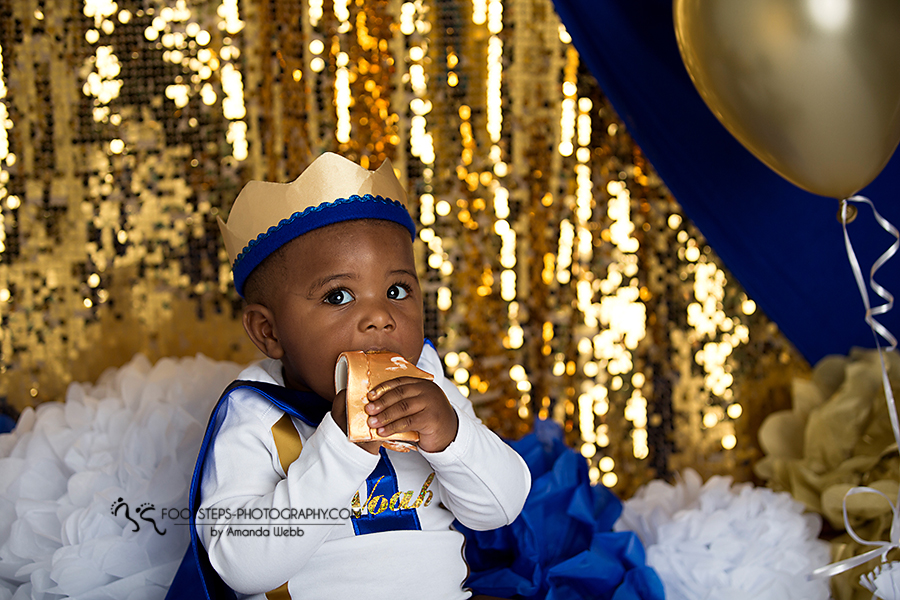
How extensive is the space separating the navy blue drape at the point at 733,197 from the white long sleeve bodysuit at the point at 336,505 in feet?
2.38

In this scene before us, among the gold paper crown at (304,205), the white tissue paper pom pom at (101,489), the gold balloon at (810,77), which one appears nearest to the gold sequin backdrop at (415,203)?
the white tissue paper pom pom at (101,489)

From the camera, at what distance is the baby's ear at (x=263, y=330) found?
92cm

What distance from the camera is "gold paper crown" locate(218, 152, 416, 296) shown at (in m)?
0.88

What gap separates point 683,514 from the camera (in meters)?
1.20

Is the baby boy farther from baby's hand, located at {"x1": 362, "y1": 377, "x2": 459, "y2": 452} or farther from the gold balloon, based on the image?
the gold balloon

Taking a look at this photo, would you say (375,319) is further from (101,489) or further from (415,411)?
(101,489)

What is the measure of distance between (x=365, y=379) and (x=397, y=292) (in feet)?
0.57

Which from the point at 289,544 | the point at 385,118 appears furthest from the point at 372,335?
the point at 385,118

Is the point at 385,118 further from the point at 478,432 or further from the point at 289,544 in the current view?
the point at 289,544

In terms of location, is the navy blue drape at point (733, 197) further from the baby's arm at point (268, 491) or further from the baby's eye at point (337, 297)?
the baby's arm at point (268, 491)

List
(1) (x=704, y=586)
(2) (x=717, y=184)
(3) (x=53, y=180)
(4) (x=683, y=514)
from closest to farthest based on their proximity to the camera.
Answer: (1) (x=704, y=586) < (4) (x=683, y=514) < (2) (x=717, y=184) < (3) (x=53, y=180)

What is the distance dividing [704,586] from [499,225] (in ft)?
2.64

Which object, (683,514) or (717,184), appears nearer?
(683,514)

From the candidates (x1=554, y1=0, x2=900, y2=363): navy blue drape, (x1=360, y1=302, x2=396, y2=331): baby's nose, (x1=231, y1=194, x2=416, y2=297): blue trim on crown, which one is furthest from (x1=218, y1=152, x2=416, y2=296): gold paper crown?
(x1=554, y1=0, x2=900, y2=363): navy blue drape
